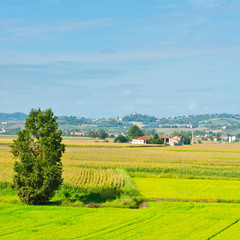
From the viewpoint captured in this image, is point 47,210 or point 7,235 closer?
point 7,235

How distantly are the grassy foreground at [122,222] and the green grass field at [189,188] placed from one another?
6334 mm

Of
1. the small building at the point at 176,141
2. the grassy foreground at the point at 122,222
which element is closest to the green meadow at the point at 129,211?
the grassy foreground at the point at 122,222

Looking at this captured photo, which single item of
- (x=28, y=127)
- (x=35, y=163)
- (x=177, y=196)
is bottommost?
(x=177, y=196)

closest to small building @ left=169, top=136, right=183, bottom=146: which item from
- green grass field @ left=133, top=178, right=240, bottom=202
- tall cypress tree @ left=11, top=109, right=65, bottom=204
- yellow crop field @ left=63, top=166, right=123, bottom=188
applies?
yellow crop field @ left=63, top=166, right=123, bottom=188

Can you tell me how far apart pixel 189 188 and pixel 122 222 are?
19959 mm

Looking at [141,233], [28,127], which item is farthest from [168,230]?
[28,127]

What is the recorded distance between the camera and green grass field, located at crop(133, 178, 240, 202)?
131 feet

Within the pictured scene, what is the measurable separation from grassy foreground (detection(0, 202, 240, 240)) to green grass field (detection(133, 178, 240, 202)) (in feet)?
20.8

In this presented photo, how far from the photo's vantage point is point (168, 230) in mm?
24500

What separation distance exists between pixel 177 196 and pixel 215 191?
588cm

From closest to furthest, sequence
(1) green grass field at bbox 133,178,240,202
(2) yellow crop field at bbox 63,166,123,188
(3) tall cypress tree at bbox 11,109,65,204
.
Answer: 1. (3) tall cypress tree at bbox 11,109,65,204
2. (1) green grass field at bbox 133,178,240,202
3. (2) yellow crop field at bbox 63,166,123,188

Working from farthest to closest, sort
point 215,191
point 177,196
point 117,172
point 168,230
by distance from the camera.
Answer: point 117,172
point 215,191
point 177,196
point 168,230

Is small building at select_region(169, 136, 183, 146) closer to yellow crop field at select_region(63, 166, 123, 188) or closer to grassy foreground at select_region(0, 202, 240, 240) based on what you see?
yellow crop field at select_region(63, 166, 123, 188)

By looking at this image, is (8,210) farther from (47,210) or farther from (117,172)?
(117,172)
